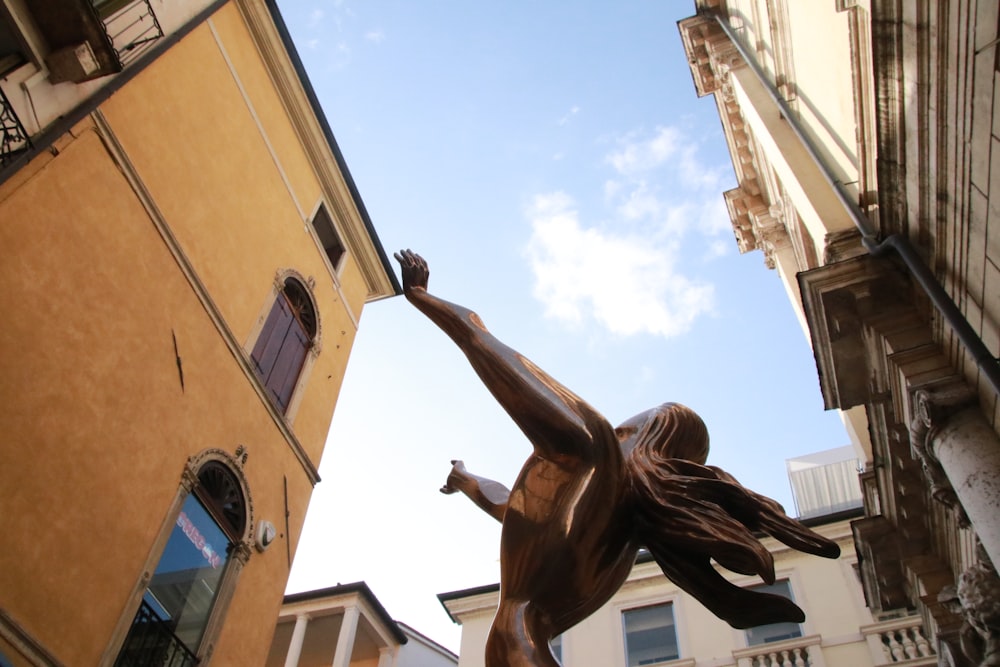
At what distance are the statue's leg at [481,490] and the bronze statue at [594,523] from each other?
0.49 metres

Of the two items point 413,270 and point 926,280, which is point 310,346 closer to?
point 926,280

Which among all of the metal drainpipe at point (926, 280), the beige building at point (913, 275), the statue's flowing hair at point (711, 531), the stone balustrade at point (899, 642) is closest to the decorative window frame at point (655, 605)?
the stone balustrade at point (899, 642)

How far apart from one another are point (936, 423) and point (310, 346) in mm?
10569

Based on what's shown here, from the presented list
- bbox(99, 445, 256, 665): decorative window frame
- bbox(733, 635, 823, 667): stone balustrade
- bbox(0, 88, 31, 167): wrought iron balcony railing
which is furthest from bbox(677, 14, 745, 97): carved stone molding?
bbox(0, 88, 31, 167): wrought iron balcony railing

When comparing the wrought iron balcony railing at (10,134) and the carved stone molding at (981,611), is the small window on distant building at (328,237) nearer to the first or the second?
the wrought iron balcony railing at (10,134)

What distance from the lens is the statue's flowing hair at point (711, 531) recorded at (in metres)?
1.96

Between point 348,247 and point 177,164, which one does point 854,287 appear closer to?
point 177,164

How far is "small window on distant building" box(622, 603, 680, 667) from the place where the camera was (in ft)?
53.3

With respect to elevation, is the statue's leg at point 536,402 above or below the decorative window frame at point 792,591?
below

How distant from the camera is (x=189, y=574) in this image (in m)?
9.53

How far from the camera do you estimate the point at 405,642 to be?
20.6m

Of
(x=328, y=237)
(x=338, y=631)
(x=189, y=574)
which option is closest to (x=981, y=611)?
(x=189, y=574)

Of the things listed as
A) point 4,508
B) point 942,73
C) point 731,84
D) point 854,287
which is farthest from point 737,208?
point 4,508

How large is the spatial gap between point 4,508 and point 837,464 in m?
26.9
